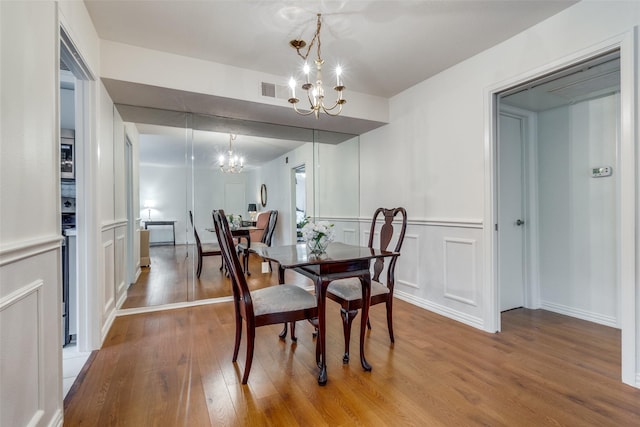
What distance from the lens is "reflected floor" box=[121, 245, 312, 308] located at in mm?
3485

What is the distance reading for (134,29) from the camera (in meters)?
2.33

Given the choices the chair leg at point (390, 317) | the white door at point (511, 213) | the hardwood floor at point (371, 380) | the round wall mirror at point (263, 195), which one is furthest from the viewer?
the round wall mirror at point (263, 195)

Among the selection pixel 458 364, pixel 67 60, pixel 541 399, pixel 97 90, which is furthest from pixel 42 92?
pixel 541 399

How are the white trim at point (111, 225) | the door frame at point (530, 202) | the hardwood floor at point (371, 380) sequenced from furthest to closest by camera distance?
1. the door frame at point (530, 202)
2. the white trim at point (111, 225)
3. the hardwood floor at point (371, 380)

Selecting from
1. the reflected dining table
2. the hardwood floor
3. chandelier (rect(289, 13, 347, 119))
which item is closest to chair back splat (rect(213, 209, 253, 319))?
the reflected dining table

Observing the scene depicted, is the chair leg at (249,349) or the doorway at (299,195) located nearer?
the chair leg at (249,349)

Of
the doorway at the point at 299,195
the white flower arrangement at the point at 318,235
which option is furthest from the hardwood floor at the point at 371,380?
the doorway at the point at 299,195

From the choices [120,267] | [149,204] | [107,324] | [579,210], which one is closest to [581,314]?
[579,210]

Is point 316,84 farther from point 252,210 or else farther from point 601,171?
point 601,171

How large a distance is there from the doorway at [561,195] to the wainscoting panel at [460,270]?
221 millimetres

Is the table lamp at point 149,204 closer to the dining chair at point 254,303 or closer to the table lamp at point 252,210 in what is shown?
the table lamp at point 252,210

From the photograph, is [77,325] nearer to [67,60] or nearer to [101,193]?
[101,193]

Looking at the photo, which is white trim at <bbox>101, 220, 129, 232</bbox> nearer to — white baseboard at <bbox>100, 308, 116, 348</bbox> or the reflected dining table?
white baseboard at <bbox>100, 308, 116, 348</bbox>

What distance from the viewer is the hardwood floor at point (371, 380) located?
1.56 metres
